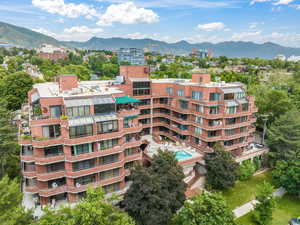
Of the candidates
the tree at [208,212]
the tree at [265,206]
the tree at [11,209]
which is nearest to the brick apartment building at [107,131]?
the tree at [11,209]

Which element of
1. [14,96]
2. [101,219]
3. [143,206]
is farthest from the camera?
[14,96]

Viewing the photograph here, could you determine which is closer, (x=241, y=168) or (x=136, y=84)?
(x=241, y=168)

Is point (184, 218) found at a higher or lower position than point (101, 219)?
lower

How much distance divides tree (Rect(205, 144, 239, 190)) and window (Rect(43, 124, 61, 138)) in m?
28.9

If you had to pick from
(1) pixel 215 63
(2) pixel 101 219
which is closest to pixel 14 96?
(2) pixel 101 219

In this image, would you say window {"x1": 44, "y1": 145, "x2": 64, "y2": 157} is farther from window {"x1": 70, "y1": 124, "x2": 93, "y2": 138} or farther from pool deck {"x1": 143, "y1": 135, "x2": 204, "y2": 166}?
pool deck {"x1": 143, "y1": 135, "x2": 204, "y2": 166}

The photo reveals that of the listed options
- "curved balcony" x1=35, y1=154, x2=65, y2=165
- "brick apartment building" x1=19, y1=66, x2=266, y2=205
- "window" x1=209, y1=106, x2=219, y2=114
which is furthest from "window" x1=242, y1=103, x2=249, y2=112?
"curved balcony" x1=35, y1=154, x2=65, y2=165

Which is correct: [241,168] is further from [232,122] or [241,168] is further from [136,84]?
[136,84]

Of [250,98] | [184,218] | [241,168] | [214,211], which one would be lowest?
[241,168]

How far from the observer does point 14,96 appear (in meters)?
63.2

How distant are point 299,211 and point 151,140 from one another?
109ft

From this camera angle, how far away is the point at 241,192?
39594 millimetres

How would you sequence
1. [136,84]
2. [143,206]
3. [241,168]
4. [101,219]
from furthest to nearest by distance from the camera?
[136,84] → [241,168] → [143,206] → [101,219]

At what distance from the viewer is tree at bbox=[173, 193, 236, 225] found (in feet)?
74.1
